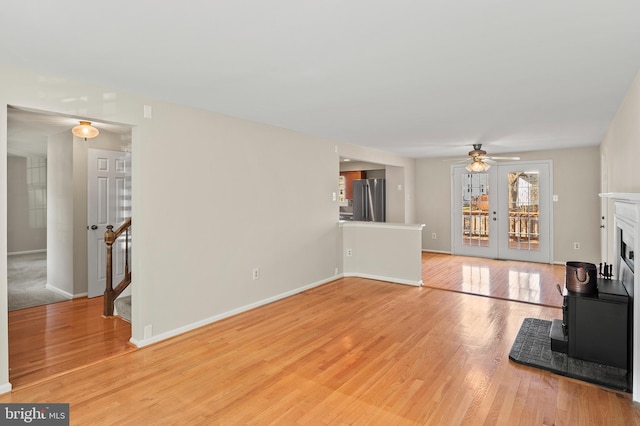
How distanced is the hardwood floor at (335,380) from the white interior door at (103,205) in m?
2.24

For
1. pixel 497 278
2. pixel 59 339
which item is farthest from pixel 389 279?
pixel 59 339

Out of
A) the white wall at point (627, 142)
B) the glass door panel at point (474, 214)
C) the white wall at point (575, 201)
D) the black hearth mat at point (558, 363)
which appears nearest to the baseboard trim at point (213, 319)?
the black hearth mat at point (558, 363)

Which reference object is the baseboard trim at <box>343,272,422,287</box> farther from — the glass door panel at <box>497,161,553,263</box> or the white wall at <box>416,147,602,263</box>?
the white wall at <box>416,147,602,263</box>

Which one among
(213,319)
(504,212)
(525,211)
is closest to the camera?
(213,319)

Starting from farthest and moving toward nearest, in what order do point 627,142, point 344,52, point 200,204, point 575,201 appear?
point 575,201
point 200,204
point 627,142
point 344,52

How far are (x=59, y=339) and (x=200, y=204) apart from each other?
1801 mm

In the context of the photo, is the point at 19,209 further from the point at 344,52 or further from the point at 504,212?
the point at 504,212

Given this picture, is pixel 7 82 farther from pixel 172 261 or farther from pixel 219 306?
pixel 219 306

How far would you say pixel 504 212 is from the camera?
756 cm

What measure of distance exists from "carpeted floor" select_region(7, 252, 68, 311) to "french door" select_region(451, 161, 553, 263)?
24.6ft

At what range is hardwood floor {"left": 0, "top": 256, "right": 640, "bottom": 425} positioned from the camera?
88.4 inches

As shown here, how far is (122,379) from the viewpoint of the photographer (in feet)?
8.80

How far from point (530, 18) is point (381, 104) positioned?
5.99ft

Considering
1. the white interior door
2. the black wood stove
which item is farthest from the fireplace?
the white interior door
